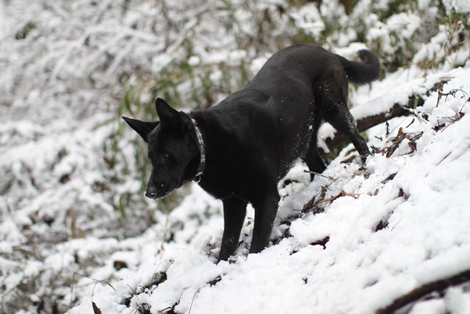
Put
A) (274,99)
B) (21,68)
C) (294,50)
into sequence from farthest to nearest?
1. (21,68)
2. (294,50)
3. (274,99)

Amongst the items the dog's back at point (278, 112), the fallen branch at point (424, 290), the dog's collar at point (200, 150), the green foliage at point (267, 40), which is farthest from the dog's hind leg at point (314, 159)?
the fallen branch at point (424, 290)

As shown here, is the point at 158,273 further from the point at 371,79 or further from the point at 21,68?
the point at 21,68

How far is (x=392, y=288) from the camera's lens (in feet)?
3.63

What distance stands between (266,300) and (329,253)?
0.99 feet

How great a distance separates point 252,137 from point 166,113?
0.51 metres

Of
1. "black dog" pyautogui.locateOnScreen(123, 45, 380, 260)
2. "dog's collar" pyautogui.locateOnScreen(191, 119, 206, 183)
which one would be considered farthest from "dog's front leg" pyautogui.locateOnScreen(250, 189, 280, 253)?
"dog's collar" pyautogui.locateOnScreen(191, 119, 206, 183)

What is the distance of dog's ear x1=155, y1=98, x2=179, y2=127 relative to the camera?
2.33 meters

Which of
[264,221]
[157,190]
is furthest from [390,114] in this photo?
[157,190]

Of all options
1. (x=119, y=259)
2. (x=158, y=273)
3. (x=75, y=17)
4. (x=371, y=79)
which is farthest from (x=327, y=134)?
(x=75, y=17)

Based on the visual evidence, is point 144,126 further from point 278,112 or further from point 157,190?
point 278,112

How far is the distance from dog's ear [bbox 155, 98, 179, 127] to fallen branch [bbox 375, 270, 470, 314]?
1.55m

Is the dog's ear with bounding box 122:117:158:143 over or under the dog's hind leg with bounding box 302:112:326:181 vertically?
over

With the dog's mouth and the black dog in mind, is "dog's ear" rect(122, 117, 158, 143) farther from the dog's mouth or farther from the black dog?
the dog's mouth

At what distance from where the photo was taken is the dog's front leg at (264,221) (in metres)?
2.35
